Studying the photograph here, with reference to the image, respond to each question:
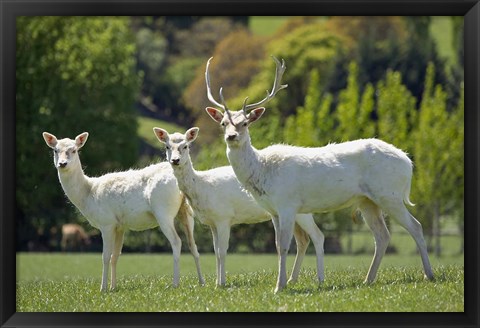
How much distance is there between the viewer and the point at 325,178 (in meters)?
16.0

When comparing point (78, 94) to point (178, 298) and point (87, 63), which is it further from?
Result: point (178, 298)

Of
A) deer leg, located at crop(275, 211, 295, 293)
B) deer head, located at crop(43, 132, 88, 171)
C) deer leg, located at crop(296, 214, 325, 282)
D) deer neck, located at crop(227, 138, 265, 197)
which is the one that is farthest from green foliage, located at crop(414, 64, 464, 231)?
deer leg, located at crop(275, 211, 295, 293)

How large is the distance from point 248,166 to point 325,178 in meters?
1.20

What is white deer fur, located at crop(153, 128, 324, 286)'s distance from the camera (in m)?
16.8

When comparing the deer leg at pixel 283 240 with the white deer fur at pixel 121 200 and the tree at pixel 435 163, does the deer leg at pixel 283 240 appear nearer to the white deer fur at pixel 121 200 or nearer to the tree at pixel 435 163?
the white deer fur at pixel 121 200

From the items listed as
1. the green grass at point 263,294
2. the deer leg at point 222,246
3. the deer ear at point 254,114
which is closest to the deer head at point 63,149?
the green grass at point 263,294

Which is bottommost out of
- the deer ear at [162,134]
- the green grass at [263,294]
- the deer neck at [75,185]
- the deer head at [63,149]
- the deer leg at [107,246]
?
the green grass at [263,294]

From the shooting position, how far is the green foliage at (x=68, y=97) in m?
55.0

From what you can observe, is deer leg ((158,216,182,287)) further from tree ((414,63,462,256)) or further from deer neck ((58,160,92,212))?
tree ((414,63,462,256))

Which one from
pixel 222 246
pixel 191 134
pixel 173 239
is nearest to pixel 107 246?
pixel 173 239

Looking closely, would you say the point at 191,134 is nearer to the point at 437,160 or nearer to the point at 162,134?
the point at 162,134

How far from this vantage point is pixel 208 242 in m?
43.9
